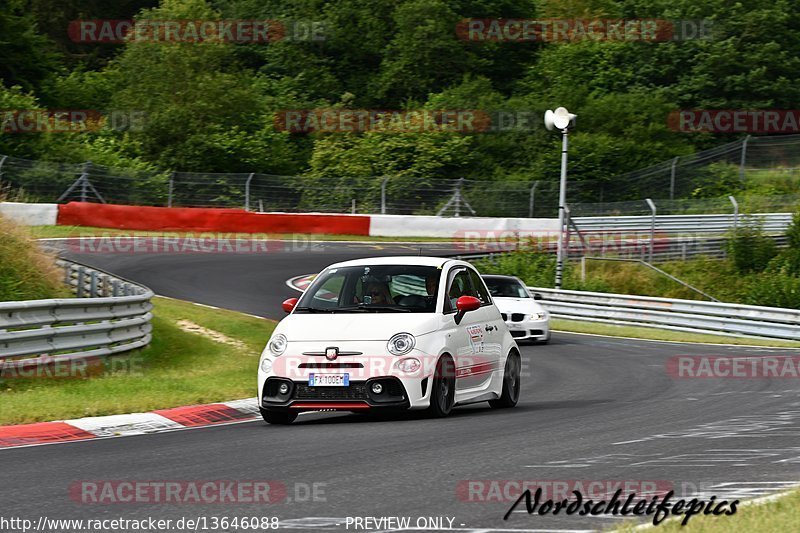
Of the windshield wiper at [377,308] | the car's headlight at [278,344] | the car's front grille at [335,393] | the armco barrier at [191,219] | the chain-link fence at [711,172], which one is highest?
the chain-link fence at [711,172]

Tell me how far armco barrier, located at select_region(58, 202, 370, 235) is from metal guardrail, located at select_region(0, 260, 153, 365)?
2201cm

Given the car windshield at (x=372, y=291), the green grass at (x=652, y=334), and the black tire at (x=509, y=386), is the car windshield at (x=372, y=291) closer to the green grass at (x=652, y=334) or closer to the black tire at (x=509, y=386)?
the black tire at (x=509, y=386)

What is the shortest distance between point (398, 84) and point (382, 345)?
193ft

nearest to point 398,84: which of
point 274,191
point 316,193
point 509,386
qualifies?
point 316,193

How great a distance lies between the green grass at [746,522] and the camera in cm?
620

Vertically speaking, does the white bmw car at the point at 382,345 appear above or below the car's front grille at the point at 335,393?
above

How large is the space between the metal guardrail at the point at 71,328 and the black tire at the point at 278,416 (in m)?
3.74

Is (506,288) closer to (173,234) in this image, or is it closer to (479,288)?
(479,288)

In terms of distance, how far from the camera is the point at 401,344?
11.5 m

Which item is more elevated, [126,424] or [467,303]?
[467,303]

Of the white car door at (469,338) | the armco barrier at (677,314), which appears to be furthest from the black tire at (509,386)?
the armco barrier at (677,314)

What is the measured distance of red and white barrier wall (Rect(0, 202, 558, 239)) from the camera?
40094mm

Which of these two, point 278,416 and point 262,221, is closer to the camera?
point 278,416

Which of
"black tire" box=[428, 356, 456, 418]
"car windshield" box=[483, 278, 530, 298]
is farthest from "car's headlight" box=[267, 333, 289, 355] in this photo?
"car windshield" box=[483, 278, 530, 298]
